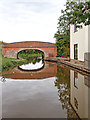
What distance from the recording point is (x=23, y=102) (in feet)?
Answer: 14.8

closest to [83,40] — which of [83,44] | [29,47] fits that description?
[83,44]

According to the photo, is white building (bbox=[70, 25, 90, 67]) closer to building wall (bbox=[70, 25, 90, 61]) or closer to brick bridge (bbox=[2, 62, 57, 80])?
building wall (bbox=[70, 25, 90, 61])

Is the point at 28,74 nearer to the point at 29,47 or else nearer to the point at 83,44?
the point at 83,44

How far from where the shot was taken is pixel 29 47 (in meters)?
32.3

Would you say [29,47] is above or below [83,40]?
above

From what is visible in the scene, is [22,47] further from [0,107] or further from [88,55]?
[0,107]

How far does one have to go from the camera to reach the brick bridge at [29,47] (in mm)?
31844

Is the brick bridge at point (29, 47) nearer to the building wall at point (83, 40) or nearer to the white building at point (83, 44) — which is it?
the white building at point (83, 44)

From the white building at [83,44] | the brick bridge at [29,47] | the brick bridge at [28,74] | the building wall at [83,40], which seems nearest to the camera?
the brick bridge at [28,74]

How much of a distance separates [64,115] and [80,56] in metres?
13.0

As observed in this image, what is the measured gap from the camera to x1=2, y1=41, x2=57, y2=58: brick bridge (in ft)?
104

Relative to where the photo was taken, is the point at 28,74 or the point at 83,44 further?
the point at 83,44

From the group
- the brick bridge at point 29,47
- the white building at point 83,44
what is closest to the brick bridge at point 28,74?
the white building at point 83,44

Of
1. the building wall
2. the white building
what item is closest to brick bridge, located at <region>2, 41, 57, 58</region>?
the white building
